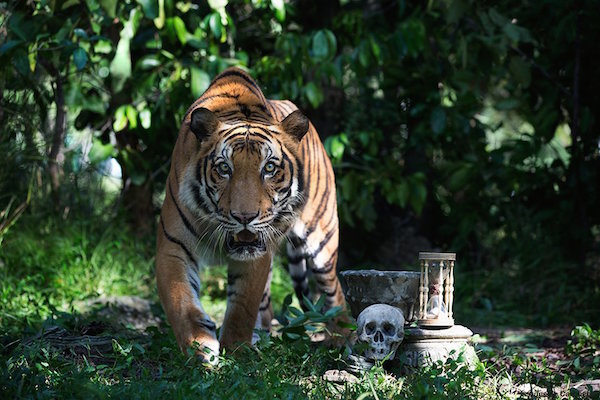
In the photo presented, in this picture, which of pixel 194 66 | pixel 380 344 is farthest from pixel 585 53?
pixel 380 344

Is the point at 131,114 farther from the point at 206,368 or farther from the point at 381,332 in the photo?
the point at 381,332

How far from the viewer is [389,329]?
3.76 meters

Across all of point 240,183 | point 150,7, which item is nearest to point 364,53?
point 150,7

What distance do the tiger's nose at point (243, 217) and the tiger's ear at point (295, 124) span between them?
681mm

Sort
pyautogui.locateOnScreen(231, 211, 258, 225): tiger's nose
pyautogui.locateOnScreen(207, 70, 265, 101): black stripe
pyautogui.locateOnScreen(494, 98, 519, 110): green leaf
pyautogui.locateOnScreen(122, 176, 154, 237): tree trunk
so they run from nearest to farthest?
pyautogui.locateOnScreen(231, 211, 258, 225): tiger's nose → pyautogui.locateOnScreen(207, 70, 265, 101): black stripe → pyautogui.locateOnScreen(494, 98, 519, 110): green leaf → pyautogui.locateOnScreen(122, 176, 154, 237): tree trunk

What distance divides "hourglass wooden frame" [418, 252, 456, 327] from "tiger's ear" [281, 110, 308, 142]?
3.17 ft

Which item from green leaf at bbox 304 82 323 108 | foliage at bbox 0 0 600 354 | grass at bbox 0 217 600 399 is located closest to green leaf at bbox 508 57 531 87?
foliage at bbox 0 0 600 354

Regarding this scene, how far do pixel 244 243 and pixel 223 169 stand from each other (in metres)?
0.37

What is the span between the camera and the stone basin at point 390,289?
401cm

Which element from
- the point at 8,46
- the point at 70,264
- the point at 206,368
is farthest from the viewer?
the point at 70,264

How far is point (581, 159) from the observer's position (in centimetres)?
684

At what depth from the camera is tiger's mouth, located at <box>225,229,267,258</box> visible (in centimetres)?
401

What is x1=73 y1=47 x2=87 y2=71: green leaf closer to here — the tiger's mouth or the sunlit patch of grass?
the sunlit patch of grass

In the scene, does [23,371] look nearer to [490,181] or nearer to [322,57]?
[322,57]
